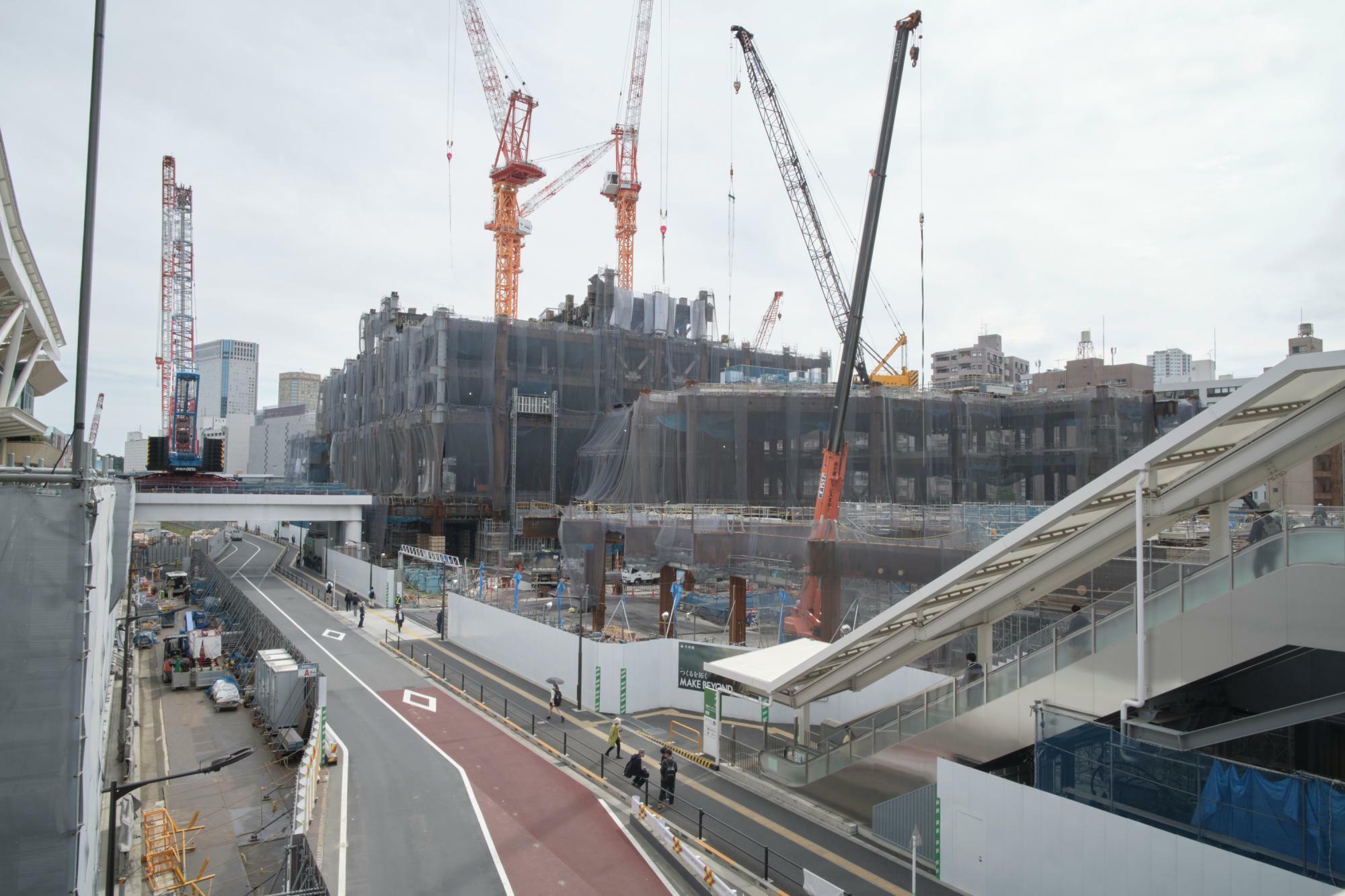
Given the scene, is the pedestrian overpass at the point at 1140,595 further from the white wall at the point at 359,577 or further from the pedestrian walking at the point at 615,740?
the white wall at the point at 359,577

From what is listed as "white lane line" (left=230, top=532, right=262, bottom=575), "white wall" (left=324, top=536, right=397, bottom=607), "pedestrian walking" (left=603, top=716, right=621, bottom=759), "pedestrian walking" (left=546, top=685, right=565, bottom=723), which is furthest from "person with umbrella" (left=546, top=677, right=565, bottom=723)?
"white lane line" (left=230, top=532, right=262, bottom=575)

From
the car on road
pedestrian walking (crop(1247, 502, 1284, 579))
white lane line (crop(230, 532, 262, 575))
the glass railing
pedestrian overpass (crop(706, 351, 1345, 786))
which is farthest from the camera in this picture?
white lane line (crop(230, 532, 262, 575))

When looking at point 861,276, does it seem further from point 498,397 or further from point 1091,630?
point 498,397

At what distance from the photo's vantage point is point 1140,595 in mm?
9828

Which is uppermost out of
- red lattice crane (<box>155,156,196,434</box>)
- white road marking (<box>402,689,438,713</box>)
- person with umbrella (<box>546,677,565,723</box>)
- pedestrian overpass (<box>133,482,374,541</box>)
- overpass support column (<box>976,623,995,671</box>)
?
red lattice crane (<box>155,156,196,434</box>)

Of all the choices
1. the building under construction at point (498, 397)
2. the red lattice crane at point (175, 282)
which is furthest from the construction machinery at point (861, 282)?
the red lattice crane at point (175, 282)

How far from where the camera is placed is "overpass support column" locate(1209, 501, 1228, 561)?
434 inches

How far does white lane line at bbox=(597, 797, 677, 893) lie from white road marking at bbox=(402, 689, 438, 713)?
320 inches

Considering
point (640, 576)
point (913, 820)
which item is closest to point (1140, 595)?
point (913, 820)

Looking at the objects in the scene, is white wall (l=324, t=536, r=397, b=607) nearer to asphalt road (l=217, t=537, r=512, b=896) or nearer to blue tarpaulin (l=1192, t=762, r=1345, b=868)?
asphalt road (l=217, t=537, r=512, b=896)

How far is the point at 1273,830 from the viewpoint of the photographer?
8.66 metres

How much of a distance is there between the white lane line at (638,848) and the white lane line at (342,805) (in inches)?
177

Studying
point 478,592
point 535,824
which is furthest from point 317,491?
point 535,824

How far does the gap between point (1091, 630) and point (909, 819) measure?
433 cm
